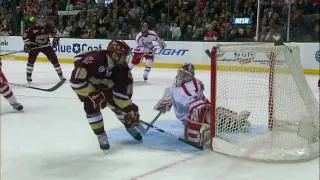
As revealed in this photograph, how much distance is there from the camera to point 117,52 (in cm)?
357

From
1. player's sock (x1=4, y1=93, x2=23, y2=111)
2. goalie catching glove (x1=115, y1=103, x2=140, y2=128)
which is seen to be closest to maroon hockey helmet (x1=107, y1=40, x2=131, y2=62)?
goalie catching glove (x1=115, y1=103, x2=140, y2=128)

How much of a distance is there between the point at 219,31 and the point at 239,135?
6.11 metres

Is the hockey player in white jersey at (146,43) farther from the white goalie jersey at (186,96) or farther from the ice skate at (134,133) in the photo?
the ice skate at (134,133)

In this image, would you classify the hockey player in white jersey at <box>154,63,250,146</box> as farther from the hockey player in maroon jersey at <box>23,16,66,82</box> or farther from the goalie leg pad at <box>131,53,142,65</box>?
the goalie leg pad at <box>131,53,142,65</box>

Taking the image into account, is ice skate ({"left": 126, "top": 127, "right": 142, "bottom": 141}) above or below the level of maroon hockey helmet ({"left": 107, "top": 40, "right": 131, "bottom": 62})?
below

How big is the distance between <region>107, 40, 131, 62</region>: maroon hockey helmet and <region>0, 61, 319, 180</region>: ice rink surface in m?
0.68

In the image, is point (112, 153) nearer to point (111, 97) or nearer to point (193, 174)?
point (111, 97)

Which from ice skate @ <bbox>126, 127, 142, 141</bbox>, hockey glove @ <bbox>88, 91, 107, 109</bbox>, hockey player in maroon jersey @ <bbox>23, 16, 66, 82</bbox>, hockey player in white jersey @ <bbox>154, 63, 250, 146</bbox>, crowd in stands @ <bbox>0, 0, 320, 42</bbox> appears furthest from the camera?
crowd in stands @ <bbox>0, 0, 320, 42</bbox>

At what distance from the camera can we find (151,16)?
10938 mm

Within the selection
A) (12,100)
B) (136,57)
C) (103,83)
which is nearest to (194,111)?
(103,83)

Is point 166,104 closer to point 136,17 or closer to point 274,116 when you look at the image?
point 274,116

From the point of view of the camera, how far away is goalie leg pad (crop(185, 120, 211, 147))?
3.78 meters

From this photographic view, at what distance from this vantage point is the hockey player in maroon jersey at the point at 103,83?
3.60 meters

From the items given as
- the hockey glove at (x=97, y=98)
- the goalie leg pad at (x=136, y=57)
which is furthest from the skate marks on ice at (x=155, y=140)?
the goalie leg pad at (x=136, y=57)
